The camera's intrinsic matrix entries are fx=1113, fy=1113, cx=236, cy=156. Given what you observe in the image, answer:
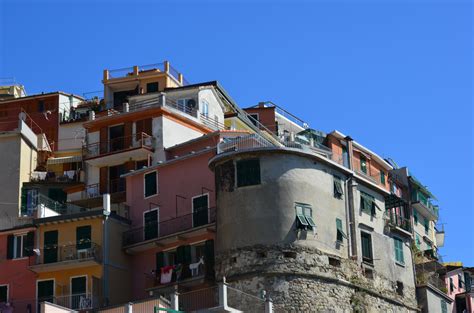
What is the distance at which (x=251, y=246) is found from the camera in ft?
196

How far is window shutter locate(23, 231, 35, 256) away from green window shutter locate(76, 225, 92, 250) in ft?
10.9

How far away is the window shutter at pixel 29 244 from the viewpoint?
68750 mm

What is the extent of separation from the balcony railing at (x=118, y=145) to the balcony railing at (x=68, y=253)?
11674 mm

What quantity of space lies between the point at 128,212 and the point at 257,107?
24663mm

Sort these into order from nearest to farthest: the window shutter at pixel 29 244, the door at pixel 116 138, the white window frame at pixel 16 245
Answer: the window shutter at pixel 29 244 → the white window frame at pixel 16 245 → the door at pixel 116 138

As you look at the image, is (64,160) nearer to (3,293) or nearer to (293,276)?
(3,293)

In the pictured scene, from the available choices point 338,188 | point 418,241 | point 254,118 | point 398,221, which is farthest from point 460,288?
point 338,188

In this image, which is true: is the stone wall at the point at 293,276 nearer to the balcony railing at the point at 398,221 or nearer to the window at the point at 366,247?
the window at the point at 366,247

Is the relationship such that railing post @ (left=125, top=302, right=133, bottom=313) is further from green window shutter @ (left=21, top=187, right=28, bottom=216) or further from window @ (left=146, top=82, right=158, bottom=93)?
A: window @ (left=146, top=82, right=158, bottom=93)

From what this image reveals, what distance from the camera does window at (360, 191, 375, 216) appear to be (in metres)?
67.4

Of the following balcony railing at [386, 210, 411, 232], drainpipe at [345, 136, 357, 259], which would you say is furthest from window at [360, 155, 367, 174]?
drainpipe at [345, 136, 357, 259]

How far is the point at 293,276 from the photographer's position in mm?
59125

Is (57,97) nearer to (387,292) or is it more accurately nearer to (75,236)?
(75,236)

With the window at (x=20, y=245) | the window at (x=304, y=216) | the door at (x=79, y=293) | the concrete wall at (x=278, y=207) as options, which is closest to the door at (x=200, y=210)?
the concrete wall at (x=278, y=207)
